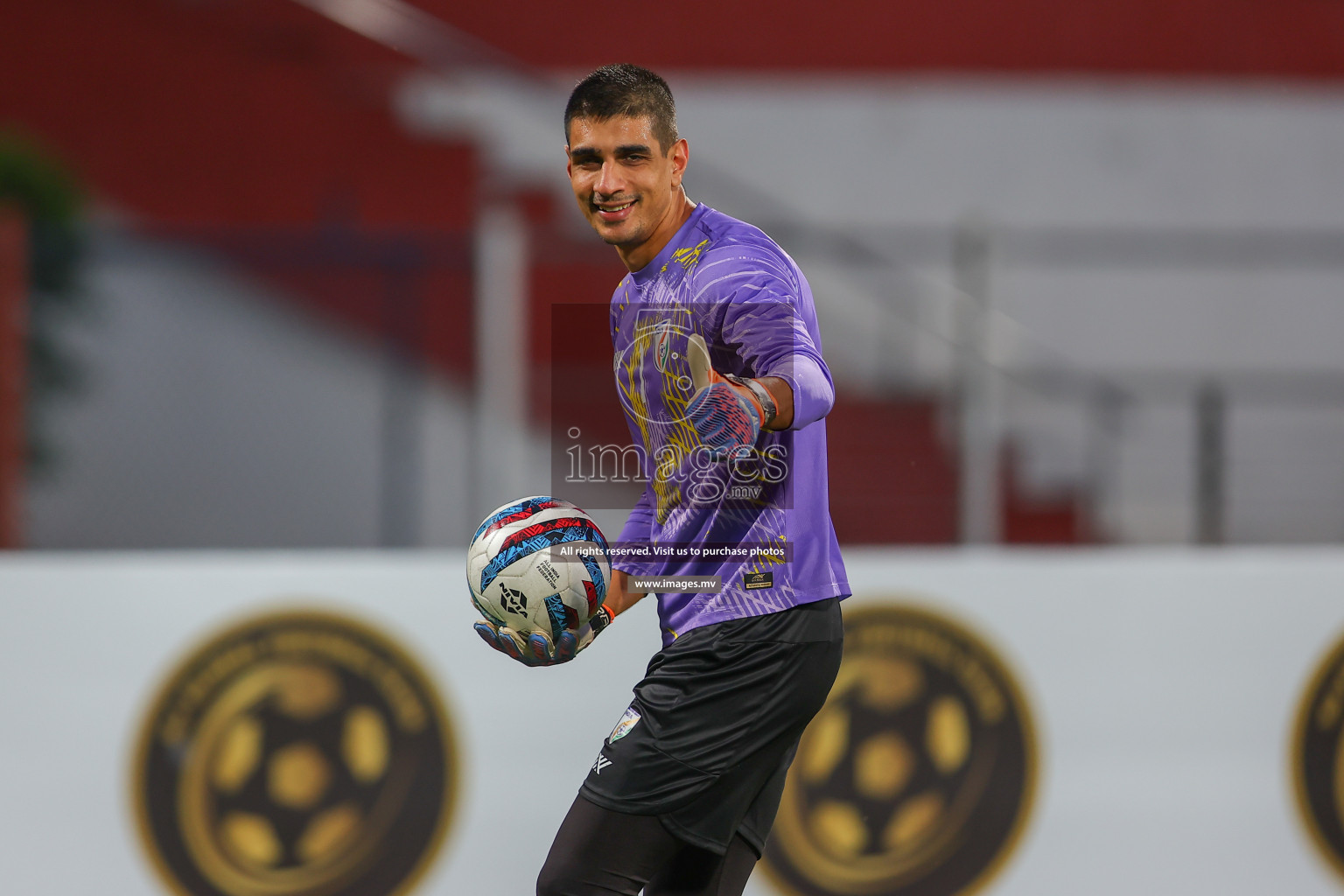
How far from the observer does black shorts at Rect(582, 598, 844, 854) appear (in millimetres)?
2447

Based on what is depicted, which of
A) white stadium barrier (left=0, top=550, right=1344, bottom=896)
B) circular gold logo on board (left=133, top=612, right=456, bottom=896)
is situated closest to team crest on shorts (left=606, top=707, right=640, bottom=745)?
white stadium barrier (left=0, top=550, right=1344, bottom=896)

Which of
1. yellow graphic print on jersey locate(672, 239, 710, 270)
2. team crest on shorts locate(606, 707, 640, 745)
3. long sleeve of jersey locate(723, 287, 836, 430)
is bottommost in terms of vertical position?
team crest on shorts locate(606, 707, 640, 745)

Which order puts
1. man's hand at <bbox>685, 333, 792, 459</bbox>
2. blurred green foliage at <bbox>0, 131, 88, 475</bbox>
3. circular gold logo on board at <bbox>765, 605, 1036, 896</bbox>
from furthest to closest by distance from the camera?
blurred green foliage at <bbox>0, 131, 88, 475</bbox>
circular gold logo on board at <bbox>765, 605, 1036, 896</bbox>
man's hand at <bbox>685, 333, 792, 459</bbox>

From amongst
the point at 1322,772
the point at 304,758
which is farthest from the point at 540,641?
the point at 1322,772

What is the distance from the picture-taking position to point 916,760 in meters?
3.93

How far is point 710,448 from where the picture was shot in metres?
2.28

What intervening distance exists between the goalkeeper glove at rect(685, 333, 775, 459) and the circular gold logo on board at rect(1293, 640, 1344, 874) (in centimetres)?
270

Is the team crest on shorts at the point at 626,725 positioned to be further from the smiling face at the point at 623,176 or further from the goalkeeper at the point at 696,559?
the smiling face at the point at 623,176

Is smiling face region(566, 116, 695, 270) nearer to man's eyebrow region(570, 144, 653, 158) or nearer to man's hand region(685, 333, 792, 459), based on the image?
man's eyebrow region(570, 144, 653, 158)

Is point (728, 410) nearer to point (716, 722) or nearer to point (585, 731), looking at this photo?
point (716, 722)

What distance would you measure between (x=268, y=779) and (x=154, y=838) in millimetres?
363

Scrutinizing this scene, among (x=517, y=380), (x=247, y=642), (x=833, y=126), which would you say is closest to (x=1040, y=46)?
(x=833, y=126)

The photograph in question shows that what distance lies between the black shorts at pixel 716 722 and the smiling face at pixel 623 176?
81 centimetres

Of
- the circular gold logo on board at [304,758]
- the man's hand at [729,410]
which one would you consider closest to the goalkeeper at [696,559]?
the man's hand at [729,410]
